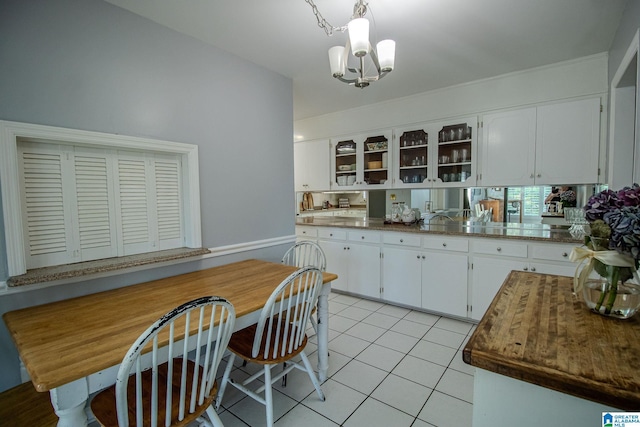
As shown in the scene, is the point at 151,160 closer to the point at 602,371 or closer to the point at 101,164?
the point at 101,164

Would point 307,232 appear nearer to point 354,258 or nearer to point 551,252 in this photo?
point 354,258

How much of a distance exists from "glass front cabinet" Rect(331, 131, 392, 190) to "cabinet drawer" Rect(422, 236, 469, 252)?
106 centimetres

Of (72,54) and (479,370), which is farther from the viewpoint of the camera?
(72,54)

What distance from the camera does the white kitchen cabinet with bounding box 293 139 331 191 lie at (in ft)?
14.2

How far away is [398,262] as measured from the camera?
3.20 m

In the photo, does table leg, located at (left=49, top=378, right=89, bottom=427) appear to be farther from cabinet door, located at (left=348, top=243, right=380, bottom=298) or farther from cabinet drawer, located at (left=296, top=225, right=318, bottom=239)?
cabinet drawer, located at (left=296, top=225, right=318, bottom=239)

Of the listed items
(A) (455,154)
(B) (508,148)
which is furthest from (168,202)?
(B) (508,148)

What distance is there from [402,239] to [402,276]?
1.34 feet

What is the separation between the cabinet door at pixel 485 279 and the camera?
2627 mm

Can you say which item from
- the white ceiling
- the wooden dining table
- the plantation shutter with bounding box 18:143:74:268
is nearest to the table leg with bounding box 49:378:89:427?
the wooden dining table

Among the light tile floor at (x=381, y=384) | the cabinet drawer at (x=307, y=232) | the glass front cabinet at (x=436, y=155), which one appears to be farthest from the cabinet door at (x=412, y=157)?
the light tile floor at (x=381, y=384)

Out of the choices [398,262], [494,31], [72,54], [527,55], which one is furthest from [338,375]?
[527,55]

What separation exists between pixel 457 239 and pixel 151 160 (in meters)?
2.74

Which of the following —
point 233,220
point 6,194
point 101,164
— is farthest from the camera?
point 233,220
